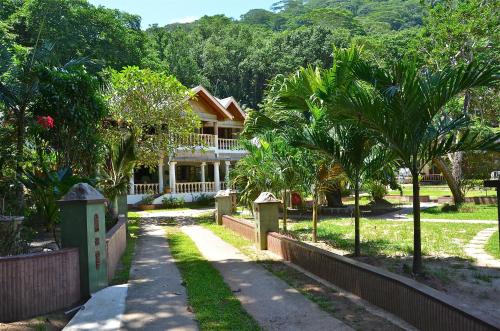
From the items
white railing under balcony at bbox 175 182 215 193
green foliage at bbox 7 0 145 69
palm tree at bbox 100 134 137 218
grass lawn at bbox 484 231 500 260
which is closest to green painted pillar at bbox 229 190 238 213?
palm tree at bbox 100 134 137 218

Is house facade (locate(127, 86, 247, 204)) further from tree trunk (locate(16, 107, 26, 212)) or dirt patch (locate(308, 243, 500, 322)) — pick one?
dirt patch (locate(308, 243, 500, 322))

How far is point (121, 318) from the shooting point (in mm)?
5434

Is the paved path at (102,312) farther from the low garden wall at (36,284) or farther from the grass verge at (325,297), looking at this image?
the grass verge at (325,297)

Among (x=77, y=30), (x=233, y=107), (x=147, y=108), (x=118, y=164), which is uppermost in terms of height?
(x=77, y=30)

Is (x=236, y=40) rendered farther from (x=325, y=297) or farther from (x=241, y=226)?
(x=325, y=297)

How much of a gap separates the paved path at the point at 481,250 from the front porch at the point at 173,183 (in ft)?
49.1

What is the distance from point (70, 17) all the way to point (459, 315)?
37.7 meters

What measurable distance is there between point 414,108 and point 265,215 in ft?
16.0

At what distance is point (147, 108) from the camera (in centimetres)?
1761

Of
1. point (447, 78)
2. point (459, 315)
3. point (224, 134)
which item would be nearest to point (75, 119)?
point (447, 78)

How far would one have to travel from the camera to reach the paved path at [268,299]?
534cm

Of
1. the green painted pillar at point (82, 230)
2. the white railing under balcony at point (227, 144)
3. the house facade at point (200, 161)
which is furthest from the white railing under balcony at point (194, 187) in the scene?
the green painted pillar at point (82, 230)

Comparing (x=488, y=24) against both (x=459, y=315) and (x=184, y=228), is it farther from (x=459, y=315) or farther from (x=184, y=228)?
(x=459, y=315)

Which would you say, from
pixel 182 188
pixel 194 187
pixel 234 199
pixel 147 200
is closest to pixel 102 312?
pixel 234 199
